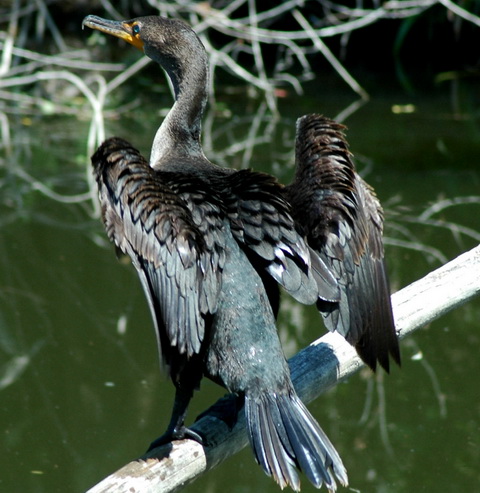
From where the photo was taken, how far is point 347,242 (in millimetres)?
2715

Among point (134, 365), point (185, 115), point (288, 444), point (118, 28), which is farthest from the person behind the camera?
point (134, 365)

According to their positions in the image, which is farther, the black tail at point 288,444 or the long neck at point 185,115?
the long neck at point 185,115

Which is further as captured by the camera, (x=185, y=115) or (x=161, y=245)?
(x=185, y=115)

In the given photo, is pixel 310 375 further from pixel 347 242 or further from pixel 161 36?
pixel 161 36

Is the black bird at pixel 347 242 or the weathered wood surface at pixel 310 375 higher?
the black bird at pixel 347 242

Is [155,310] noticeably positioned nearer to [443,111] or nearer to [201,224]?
[201,224]

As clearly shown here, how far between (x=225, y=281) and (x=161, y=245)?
199 mm

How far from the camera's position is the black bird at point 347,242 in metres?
2.66

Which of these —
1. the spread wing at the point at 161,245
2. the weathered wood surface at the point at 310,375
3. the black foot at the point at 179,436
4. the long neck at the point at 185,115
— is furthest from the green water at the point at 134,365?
the spread wing at the point at 161,245

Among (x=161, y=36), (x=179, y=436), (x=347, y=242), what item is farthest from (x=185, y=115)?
(x=179, y=436)

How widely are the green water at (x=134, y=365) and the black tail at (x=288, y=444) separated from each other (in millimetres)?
1627

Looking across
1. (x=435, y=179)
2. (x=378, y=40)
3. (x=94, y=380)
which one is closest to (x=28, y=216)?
(x=94, y=380)

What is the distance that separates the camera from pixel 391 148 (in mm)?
7988

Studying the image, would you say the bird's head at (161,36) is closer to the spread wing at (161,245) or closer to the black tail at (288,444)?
the spread wing at (161,245)
